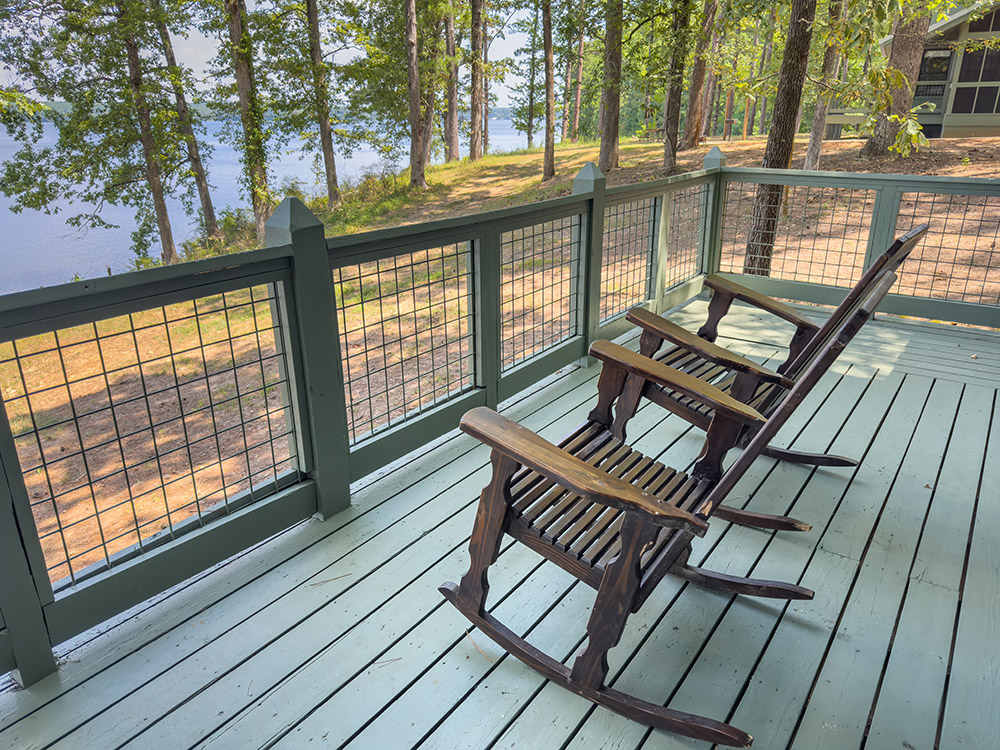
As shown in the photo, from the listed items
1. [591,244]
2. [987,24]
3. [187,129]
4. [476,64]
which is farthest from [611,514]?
[476,64]

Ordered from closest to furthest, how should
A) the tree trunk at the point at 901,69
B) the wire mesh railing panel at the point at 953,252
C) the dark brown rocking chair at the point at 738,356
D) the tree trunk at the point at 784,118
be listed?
the dark brown rocking chair at the point at 738,356 < the tree trunk at the point at 784,118 < the wire mesh railing panel at the point at 953,252 < the tree trunk at the point at 901,69

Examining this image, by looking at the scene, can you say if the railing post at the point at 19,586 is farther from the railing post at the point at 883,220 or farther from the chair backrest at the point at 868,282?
the railing post at the point at 883,220

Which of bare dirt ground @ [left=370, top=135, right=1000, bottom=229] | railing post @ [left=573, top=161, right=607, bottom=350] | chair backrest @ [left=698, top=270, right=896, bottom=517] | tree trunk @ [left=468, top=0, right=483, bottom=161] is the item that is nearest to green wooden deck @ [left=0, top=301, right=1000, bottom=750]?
chair backrest @ [left=698, top=270, right=896, bottom=517]

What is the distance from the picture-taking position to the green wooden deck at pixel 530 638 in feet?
5.42

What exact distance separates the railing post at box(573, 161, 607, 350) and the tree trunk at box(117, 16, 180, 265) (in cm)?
1417

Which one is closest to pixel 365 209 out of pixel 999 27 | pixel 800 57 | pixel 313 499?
pixel 800 57

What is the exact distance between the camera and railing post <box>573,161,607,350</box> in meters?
3.72

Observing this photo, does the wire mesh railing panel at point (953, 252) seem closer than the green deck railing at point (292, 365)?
No

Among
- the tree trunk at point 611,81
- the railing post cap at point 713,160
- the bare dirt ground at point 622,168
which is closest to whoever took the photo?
the railing post cap at point 713,160

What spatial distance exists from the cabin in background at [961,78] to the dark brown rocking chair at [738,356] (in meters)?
13.5

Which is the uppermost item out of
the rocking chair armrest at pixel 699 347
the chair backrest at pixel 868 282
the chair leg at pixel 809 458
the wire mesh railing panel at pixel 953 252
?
the chair backrest at pixel 868 282

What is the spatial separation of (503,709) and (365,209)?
16.9 metres

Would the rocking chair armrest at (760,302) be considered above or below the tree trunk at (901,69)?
below

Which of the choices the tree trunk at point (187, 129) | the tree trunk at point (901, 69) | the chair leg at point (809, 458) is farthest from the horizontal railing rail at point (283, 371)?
the tree trunk at point (187, 129)
